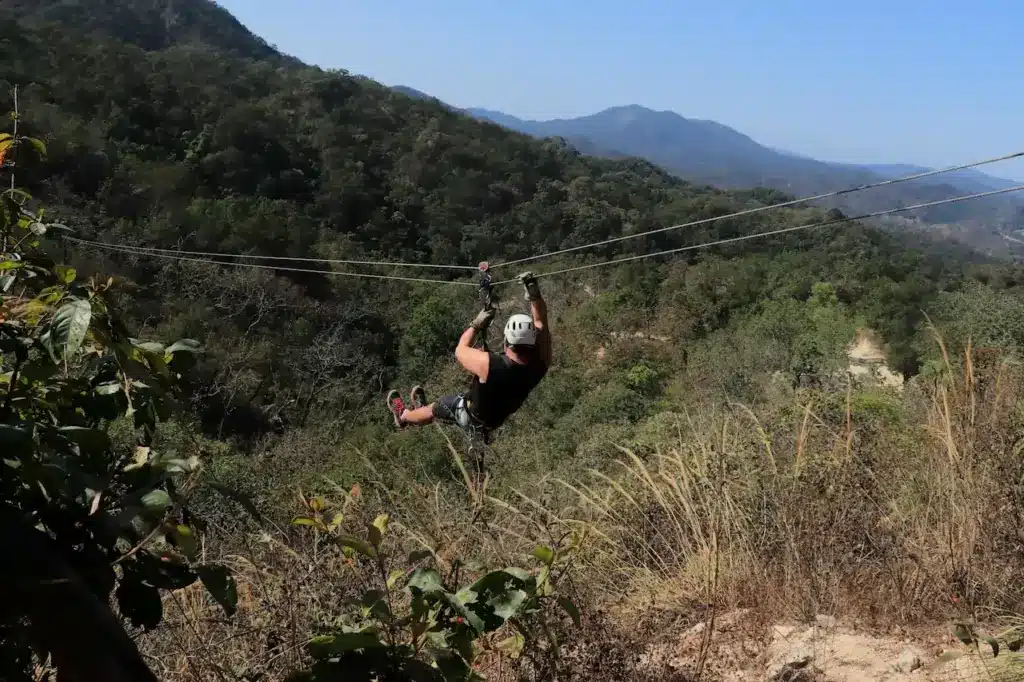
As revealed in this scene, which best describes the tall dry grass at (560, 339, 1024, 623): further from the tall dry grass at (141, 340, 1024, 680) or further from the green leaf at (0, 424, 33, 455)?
the green leaf at (0, 424, 33, 455)

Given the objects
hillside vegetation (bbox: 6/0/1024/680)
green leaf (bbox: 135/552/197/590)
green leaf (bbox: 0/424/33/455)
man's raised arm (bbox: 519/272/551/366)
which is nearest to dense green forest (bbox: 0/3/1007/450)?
hillside vegetation (bbox: 6/0/1024/680)

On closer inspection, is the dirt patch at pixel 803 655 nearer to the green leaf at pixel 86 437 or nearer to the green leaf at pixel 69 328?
the green leaf at pixel 86 437

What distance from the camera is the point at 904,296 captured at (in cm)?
2033

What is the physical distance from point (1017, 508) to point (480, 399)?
2715 millimetres

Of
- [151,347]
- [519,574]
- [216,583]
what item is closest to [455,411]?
[151,347]

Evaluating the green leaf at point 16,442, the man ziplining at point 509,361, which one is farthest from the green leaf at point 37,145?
the man ziplining at point 509,361

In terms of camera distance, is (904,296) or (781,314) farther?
(904,296)

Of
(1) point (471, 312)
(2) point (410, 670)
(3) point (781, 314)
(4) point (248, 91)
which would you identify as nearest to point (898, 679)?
(2) point (410, 670)

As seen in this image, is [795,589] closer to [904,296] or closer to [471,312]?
[904,296]

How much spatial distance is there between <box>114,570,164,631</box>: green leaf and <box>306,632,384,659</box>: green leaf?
25cm

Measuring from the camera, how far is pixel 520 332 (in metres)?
4.12

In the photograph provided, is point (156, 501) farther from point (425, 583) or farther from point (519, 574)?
point (519, 574)

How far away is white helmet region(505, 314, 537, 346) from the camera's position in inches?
162

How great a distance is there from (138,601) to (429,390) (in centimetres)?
1894
